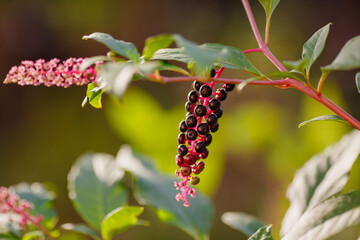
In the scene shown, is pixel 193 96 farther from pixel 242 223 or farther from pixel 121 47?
pixel 242 223

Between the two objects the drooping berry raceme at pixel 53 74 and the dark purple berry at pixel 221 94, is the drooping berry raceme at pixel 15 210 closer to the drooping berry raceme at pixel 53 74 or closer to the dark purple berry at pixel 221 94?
the drooping berry raceme at pixel 53 74

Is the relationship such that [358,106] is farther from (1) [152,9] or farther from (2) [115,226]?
(2) [115,226]

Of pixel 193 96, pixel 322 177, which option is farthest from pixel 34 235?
pixel 322 177

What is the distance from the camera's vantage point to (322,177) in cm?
67

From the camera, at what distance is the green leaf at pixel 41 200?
684 mm

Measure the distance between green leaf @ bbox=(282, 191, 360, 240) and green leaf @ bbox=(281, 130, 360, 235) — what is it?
0.14m

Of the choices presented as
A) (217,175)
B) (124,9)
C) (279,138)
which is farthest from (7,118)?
(279,138)

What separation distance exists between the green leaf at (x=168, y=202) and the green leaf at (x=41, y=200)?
0.14 meters

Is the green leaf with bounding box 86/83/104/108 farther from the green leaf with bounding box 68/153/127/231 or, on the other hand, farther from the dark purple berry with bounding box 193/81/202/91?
the green leaf with bounding box 68/153/127/231

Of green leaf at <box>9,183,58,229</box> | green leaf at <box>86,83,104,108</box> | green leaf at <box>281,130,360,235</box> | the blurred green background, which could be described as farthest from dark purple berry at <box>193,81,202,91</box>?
the blurred green background

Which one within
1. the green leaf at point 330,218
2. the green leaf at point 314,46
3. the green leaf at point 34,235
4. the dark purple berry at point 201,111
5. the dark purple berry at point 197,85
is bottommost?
the green leaf at point 34,235

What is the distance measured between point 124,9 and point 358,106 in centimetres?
151

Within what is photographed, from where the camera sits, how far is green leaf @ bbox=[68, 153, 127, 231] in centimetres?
68

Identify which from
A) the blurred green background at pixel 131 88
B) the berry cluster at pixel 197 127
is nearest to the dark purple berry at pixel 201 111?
the berry cluster at pixel 197 127
